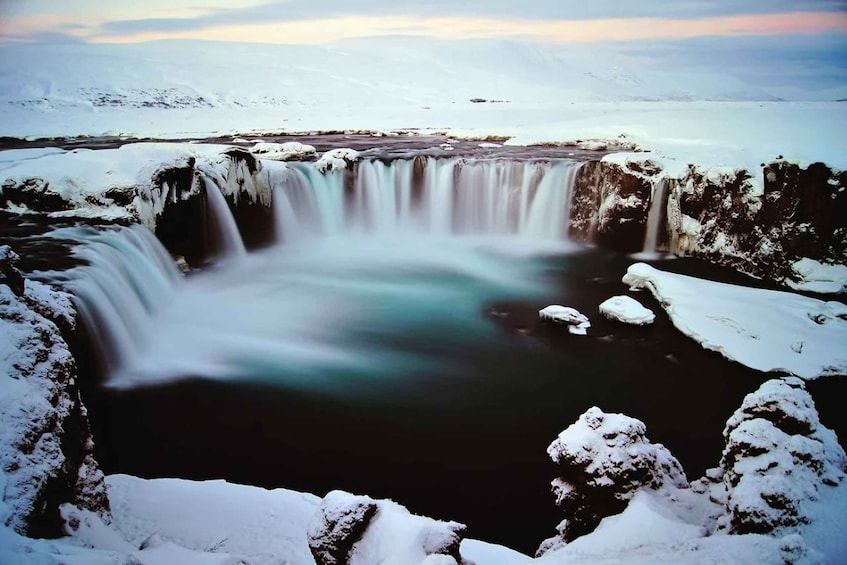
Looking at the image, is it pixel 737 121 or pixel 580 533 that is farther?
pixel 737 121

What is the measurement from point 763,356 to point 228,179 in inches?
472

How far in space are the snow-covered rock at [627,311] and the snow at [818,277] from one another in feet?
12.2

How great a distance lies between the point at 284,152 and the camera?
17.5 meters

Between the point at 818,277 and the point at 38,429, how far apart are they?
520 inches

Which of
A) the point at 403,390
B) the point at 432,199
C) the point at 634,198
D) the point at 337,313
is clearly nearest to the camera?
the point at 403,390

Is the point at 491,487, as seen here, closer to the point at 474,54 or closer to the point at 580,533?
the point at 580,533

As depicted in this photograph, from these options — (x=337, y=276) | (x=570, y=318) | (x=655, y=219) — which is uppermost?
(x=655, y=219)

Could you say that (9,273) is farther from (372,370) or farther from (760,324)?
(760,324)

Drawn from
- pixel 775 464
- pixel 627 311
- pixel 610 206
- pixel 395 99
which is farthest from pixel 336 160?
pixel 395 99

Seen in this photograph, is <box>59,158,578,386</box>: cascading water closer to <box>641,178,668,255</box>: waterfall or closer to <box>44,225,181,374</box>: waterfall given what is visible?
<box>44,225,181,374</box>: waterfall

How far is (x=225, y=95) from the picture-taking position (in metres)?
51.7

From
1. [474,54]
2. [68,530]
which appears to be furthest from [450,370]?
[474,54]

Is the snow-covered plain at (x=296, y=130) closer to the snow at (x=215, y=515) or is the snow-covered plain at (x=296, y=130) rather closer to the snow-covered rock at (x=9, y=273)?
the snow at (x=215, y=515)

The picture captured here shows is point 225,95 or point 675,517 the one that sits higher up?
point 225,95
